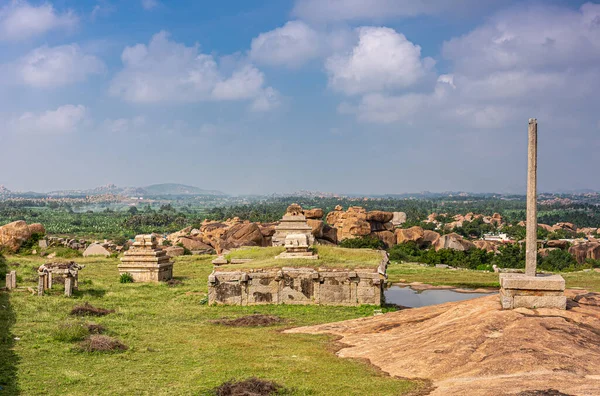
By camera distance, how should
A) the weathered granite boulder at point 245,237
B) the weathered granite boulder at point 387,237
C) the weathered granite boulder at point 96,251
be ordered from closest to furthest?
the weathered granite boulder at point 96,251
the weathered granite boulder at point 245,237
the weathered granite boulder at point 387,237

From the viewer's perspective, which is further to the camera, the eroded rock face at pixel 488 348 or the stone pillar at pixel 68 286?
the stone pillar at pixel 68 286

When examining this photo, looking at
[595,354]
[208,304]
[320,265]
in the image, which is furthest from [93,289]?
[595,354]

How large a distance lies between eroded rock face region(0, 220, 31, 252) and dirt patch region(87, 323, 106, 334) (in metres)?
22.3

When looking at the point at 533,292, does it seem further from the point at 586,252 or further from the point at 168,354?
the point at 586,252

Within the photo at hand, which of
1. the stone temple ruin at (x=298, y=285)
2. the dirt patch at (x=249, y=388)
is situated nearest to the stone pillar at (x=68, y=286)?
the stone temple ruin at (x=298, y=285)

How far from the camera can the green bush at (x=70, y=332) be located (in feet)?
37.3

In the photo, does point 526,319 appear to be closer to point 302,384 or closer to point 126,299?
point 302,384

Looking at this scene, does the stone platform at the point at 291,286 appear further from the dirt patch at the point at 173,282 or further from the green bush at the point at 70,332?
the green bush at the point at 70,332

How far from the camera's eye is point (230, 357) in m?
10.3

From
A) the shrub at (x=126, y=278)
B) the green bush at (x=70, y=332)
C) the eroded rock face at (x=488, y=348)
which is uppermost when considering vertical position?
the eroded rock face at (x=488, y=348)

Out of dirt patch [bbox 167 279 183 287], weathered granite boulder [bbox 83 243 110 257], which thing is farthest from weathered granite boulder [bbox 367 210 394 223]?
dirt patch [bbox 167 279 183 287]

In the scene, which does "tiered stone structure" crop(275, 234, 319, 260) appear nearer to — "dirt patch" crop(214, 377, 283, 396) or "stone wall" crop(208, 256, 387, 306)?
"stone wall" crop(208, 256, 387, 306)

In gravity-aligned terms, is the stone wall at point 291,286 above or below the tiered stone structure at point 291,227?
below

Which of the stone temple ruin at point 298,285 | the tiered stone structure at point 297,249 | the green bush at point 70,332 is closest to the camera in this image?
the green bush at point 70,332
